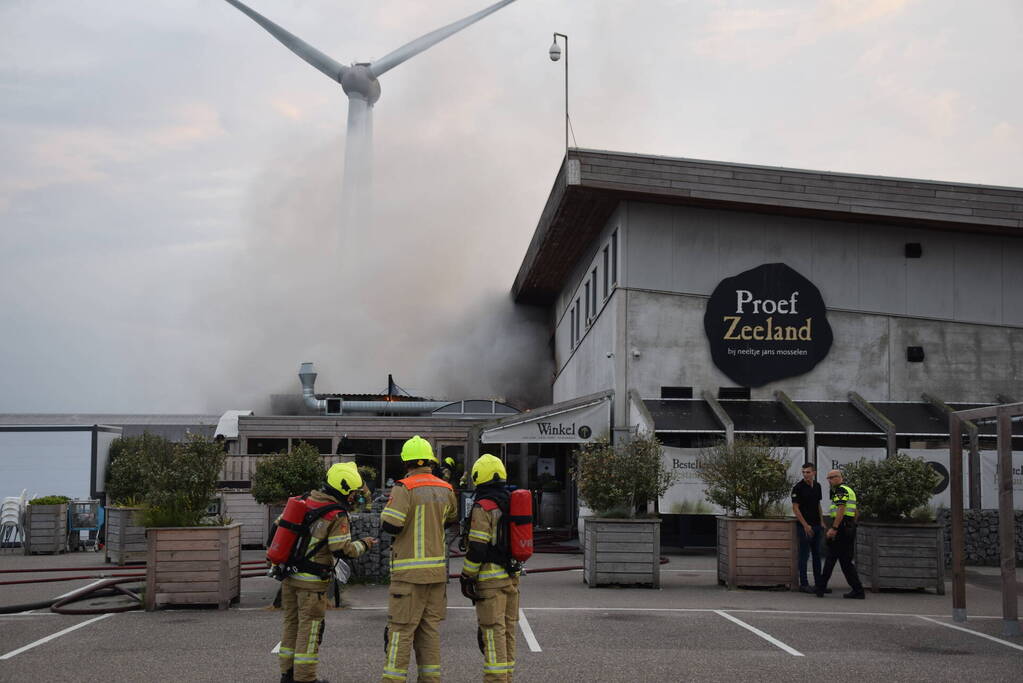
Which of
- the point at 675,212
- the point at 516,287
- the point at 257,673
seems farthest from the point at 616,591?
the point at 516,287

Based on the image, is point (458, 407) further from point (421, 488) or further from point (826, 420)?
point (421, 488)

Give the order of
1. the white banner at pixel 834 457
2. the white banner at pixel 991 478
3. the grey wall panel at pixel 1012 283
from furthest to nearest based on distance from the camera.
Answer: the grey wall panel at pixel 1012 283, the white banner at pixel 834 457, the white banner at pixel 991 478

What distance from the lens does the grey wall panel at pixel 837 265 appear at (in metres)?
24.4

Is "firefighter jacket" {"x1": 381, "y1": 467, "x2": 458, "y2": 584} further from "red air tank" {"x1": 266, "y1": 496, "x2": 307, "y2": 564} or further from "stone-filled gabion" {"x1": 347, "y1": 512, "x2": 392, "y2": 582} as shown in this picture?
"stone-filled gabion" {"x1": 347, "y1": 512, "x2": 392, "y2": 582}

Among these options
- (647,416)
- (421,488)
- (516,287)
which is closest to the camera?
(421,488)

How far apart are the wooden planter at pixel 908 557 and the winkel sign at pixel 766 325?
349 inches

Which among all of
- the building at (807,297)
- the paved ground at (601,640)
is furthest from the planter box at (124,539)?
the building at (807,297)

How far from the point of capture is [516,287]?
44.7 m

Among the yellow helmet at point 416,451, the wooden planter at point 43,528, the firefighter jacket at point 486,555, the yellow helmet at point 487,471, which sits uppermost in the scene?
the yellow helmet at point 416,451

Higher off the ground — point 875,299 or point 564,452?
point 875,299

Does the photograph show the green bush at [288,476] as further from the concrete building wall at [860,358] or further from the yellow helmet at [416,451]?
the yellow helmet at [416,451]

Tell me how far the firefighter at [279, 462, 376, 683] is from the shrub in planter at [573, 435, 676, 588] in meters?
7.48

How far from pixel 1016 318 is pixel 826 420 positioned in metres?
5.63

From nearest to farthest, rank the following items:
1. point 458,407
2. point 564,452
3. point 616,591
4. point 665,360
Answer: point 616,591 → point 665,360 → point 564,452 → point 458,407
